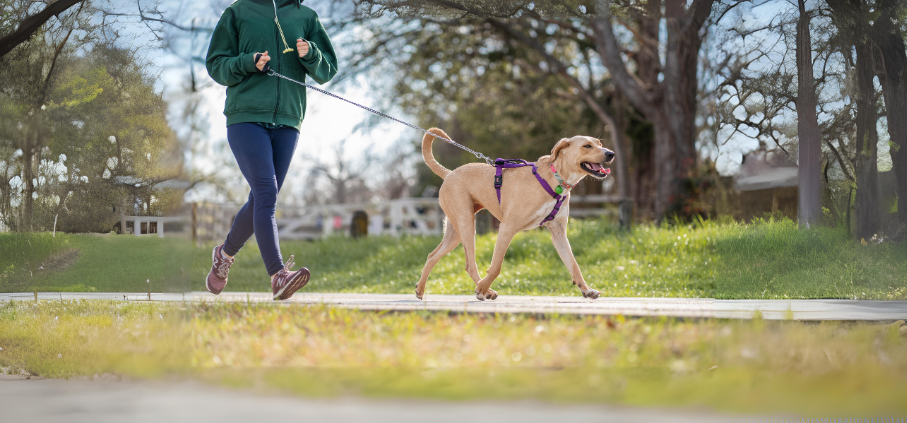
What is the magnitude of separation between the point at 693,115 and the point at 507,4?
27.2ft

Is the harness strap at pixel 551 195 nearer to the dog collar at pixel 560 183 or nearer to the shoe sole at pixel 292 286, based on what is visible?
the dog collar at pixel 560 183

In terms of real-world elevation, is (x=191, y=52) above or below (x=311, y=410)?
above

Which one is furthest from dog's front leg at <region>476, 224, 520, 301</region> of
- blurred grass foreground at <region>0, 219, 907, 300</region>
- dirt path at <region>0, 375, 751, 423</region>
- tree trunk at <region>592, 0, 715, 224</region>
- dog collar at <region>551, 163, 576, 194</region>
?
tree trunk at <region>592, 0, 715, 224</region>

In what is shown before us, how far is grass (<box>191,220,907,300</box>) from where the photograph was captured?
4.18 metres

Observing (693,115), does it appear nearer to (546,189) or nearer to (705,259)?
(705,259)

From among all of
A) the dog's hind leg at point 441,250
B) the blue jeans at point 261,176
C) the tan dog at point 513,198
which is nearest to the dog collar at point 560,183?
the tan dog at point 513,198

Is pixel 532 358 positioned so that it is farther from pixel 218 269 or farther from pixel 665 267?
pixel 665 267

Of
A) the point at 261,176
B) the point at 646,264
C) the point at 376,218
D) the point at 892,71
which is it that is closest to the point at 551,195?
the point at 261,176

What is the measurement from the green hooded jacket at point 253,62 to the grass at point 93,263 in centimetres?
95

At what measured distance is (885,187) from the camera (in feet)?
13.5

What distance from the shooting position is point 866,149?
409 centimetres

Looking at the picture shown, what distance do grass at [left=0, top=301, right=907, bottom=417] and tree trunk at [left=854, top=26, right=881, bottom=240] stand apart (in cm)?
137

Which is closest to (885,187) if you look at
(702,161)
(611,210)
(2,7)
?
(2,7)

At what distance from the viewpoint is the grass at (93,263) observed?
376 centimetres
